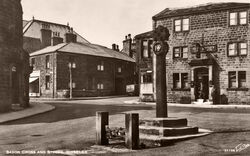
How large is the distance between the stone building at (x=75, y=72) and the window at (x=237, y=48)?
Answer: 20.7 metres

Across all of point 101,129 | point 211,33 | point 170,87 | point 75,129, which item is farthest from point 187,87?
point 101,129

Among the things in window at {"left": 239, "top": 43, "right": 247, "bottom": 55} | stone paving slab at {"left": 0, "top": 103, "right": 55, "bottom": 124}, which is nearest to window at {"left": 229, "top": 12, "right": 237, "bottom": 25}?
window at {"left": 239, "top": 43, "right": 247, "bottom": 55}

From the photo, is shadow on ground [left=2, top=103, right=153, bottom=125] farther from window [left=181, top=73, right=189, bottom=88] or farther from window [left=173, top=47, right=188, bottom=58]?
window [left=173, top=47, right=188, bottom=58]

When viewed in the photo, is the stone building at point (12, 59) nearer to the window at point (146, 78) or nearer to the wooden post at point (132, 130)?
the window at point (146, 78)

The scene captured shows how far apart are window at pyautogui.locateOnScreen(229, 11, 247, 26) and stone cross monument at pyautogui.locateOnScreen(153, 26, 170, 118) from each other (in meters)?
19.0

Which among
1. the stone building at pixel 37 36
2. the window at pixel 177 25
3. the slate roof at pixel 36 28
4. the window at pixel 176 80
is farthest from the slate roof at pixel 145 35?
the slate roof at pixel 36 28

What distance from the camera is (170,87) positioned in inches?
1225

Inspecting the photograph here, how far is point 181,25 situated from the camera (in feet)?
102

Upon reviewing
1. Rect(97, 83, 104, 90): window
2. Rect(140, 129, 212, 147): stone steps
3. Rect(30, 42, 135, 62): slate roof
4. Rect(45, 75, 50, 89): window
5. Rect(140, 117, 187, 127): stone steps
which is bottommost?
Rect(140, 129, 212, 147): stone steps

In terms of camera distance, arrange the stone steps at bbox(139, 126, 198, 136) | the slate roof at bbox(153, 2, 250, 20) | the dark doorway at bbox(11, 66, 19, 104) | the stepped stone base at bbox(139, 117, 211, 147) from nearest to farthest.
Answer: the stepped stone base at bbox(139, 117, 211, 147) < the stone steps at bbox(139, 126, 198, 136) < the dark doorway at bbox(11, 66, 19, 104) < the slate roof at bbox(153, 2, 250, 20)

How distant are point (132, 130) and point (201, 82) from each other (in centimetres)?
2232

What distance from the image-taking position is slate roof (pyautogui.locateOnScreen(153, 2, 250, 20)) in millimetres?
28297

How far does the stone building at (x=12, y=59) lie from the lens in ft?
68.8

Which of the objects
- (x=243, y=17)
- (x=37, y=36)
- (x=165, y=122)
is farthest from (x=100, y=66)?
(x=165, y=122)
